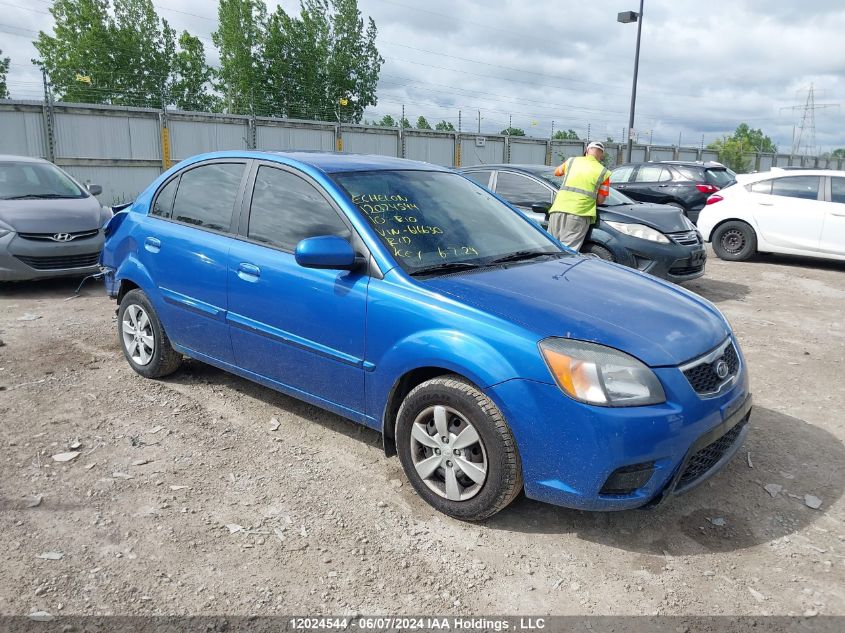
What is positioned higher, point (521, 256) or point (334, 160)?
point (334, 160)

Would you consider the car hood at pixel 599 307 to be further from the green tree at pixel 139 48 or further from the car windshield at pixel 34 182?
the green tree at pixel 139 48

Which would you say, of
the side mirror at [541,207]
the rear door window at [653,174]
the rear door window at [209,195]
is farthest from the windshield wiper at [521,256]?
the rear door window at [653,174]

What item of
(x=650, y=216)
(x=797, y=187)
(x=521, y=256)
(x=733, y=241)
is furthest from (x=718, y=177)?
(x=521, y=256)

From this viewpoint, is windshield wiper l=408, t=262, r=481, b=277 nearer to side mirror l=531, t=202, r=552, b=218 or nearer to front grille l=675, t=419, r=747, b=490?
front grille l=675, t=419, r=747, b=490

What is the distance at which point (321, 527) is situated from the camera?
10.4ft

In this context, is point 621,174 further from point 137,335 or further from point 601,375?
point 601,375

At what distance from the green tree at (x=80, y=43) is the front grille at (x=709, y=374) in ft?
170

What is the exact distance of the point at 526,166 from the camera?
9.12m

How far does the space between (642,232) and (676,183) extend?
688 cm

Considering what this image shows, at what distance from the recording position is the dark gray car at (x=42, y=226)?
759cm

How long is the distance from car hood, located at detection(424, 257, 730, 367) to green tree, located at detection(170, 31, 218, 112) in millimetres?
50897

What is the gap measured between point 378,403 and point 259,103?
1958 inches

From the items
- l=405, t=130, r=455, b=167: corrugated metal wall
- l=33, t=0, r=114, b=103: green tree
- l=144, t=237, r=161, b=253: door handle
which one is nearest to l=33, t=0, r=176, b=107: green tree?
l=33, t=0, r=114, b=103: green tree

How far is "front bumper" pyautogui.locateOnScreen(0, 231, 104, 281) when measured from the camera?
297 inches
